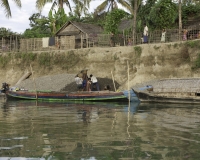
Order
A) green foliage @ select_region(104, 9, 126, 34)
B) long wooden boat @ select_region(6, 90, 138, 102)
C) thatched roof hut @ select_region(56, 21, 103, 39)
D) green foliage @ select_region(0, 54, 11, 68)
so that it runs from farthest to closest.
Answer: thatched roof hut @ select_region(56, 21, 103, 39) → green foliage @ select_region(0, 54, 11, 68) → green foliage @ select_region(104, 9, 126, 34) → long wooden boat @ select_region(6, 90, 138, 102)

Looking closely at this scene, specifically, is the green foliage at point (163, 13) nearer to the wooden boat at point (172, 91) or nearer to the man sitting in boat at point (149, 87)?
the wooden boat at point (172, 91)

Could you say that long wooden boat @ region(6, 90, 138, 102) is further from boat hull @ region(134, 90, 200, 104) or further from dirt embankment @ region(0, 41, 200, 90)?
dirt embankment @ region(0, 41, 200, 90)

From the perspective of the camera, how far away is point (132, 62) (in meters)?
23.4

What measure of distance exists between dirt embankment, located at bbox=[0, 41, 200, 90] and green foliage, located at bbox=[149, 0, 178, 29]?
7.41ft

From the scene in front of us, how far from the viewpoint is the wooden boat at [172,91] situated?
17.3 metres

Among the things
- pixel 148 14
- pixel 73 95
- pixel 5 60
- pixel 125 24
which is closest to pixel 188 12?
pixel 148 14

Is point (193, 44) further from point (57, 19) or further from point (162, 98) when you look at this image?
point (57, 19)

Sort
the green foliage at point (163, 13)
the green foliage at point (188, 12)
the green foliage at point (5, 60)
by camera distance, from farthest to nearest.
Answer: the green foliage at point (5, 60)
the green foliage at point (188, 12)
the green foliage at point (163, 13)

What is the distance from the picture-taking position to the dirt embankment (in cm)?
2155

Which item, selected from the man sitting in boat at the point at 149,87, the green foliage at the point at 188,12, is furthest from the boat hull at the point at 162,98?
the green foliage at the point at 188,12

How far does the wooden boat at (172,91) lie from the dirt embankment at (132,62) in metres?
2.47

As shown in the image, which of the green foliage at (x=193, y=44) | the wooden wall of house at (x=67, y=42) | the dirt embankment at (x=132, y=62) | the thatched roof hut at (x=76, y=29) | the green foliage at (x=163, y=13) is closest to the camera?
the green foliage at (x=193, y=44)

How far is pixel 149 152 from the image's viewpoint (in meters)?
6.41

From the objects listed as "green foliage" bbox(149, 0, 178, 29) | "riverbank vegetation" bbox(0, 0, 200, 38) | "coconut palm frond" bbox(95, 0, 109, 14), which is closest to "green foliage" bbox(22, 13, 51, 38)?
"riverbank vegetation" bbox(0, 0, 200, 38)
